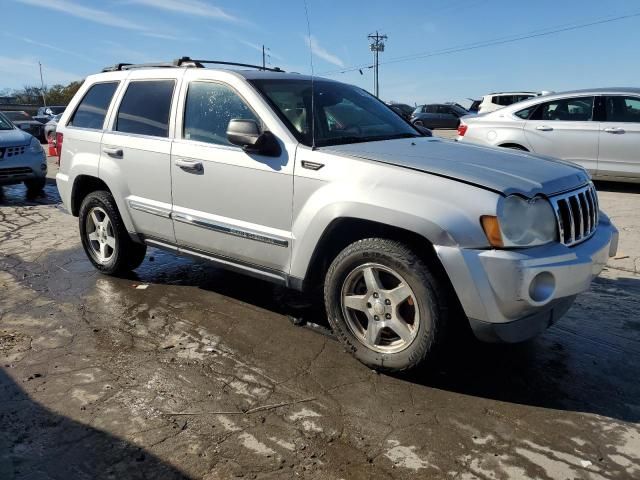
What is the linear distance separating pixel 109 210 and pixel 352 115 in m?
Answer: 2.38

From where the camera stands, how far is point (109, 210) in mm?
5098

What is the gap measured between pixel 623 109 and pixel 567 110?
818 mm

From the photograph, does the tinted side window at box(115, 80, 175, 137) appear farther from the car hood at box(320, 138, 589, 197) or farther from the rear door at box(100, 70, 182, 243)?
the car hood at box(320, 138, 589, 197)

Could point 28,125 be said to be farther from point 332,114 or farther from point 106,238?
point 332,114

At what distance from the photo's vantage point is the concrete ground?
104 inches

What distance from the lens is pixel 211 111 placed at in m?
4.28

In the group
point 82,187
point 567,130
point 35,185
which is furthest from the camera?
point 35,185

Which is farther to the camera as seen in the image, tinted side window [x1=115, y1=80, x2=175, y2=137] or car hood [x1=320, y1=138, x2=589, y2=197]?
tinted side window [x1=115, y1=80, x2=175, y2=137]

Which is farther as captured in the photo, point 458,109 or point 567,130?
point 458,109

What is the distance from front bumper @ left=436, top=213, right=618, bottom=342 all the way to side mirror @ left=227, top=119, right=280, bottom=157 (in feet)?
4.48

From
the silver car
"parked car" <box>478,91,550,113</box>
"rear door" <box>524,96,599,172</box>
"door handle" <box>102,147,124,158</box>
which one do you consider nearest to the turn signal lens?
"door handle" <box>102,147,124,158</box>

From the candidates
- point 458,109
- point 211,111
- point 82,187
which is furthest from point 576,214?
point 458,109

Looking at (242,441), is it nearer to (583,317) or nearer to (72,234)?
(583,317)

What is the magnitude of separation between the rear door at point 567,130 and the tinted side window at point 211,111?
265 inches
